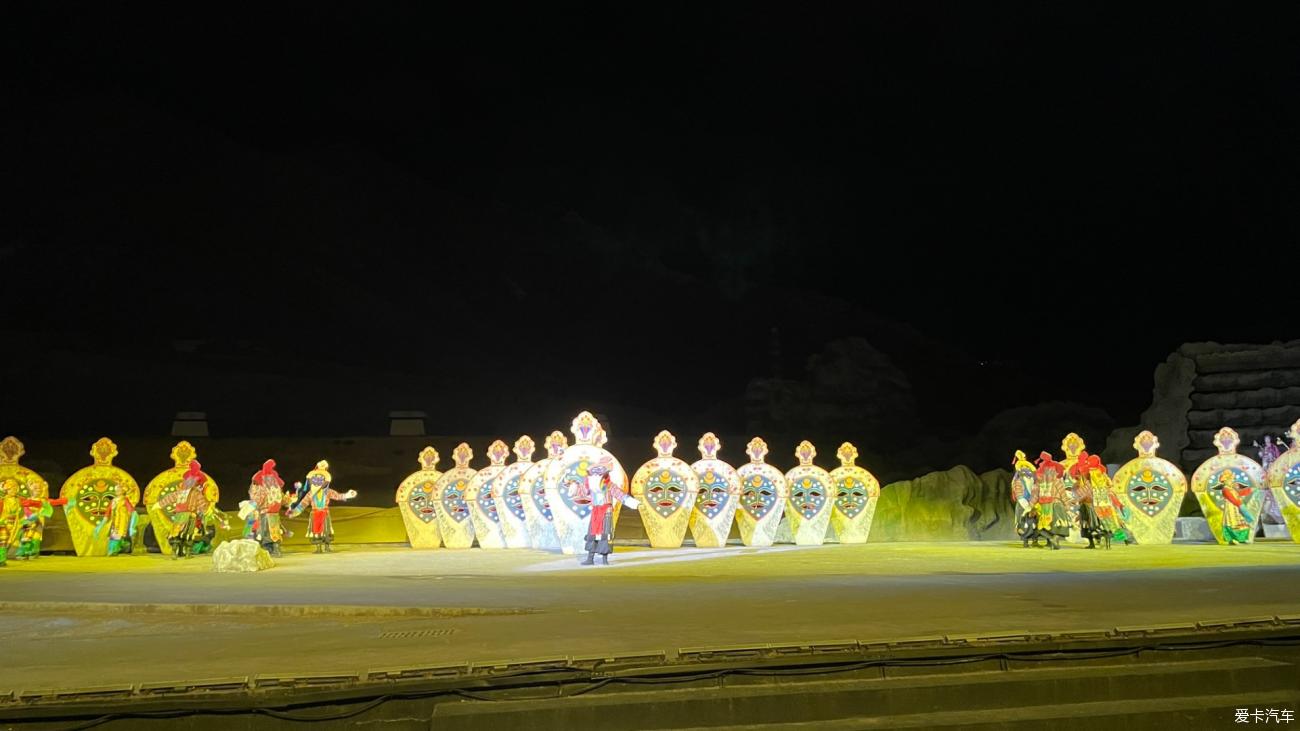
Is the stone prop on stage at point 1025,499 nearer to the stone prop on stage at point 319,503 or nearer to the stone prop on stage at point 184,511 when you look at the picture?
the stone prop on stage at point 319,503

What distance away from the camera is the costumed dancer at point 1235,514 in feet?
42.6

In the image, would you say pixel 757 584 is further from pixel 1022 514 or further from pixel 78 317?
pixel 78 317

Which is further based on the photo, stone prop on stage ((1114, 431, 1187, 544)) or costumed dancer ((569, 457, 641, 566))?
stone prop on stage ((1114, 431, 1187, 544))

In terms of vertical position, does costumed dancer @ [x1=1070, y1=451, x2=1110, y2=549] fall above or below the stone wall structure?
below

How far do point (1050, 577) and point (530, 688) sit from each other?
18.5ft

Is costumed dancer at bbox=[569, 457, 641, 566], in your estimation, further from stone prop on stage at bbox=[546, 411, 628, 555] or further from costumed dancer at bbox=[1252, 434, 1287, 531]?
costumed dancer at bbox=[1252, 434, 1287, 531]

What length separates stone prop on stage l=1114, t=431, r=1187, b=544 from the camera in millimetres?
13258

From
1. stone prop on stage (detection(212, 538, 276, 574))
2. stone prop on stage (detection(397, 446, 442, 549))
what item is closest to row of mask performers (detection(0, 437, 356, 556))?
stone prop on stage (detection(397, 446, 442, 549))

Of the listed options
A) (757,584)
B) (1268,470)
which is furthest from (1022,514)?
(757,584)

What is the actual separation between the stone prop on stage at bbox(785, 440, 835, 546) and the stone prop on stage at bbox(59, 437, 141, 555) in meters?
9.07

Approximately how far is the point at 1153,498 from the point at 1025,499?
1767 mm

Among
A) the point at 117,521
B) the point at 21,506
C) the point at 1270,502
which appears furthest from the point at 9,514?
the point at 1270,502

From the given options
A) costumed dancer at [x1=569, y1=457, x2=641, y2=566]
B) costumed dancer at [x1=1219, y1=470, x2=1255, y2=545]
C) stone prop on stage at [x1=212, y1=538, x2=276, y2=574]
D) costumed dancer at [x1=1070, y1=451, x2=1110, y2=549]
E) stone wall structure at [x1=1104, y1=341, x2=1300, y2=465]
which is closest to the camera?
stone prop on stage at [x1=212, y1=538, x2=276, y2=574]

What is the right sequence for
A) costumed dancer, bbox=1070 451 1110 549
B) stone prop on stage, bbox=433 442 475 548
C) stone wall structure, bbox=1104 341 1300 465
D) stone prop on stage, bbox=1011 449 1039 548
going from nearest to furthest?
1. costumed dancer, bbox=1070 451 1110 549
2. stone prop on stage, bbox=1011 449 1039 548
3. stone prop on stage, bbox=433 442 475 548
4. stone wall structure, bbox=1104 341 1300 465
